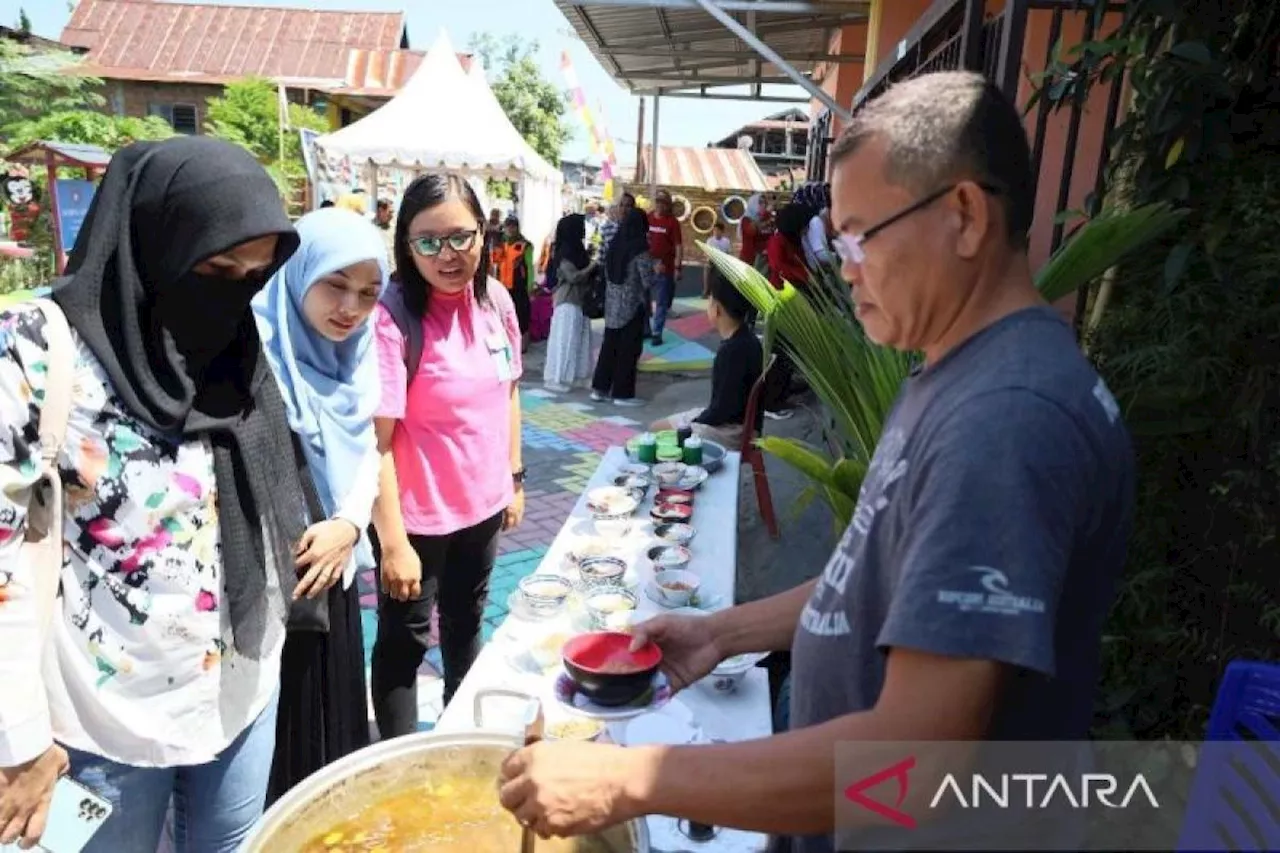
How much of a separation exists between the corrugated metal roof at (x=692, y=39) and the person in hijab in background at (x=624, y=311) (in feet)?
6.35

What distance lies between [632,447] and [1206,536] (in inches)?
79.1

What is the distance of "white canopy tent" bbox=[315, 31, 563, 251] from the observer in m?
9.70

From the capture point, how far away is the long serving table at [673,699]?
4.61 ft

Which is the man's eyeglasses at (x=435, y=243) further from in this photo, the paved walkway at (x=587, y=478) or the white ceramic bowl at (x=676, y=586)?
the paved walkway at (x=587, y=478)

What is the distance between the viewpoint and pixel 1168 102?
1.81 meters

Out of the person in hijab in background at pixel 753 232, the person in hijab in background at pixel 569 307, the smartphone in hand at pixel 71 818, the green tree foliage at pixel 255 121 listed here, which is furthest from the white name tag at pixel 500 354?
the green tree foliage at pixel 255 121

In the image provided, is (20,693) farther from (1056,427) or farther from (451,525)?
(1056,427)

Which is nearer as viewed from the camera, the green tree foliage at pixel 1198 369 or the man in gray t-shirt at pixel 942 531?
the man in gray t-shirt at pixel 942 531

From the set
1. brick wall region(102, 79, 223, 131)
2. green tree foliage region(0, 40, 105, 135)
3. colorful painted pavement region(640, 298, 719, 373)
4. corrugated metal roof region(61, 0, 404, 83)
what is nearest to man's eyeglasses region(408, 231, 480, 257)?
colorful painted pavement region(640, 298, 719, 373)

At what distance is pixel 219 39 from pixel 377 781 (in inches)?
1040

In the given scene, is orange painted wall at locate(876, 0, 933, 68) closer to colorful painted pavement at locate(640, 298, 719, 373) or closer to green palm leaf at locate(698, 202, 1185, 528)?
colorful painted pavement at locate(640, 298, 719, 373)

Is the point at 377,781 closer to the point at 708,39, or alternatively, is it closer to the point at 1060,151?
the point at 1060,151

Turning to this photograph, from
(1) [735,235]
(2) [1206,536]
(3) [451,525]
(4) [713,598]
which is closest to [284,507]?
(3) [451,525]
